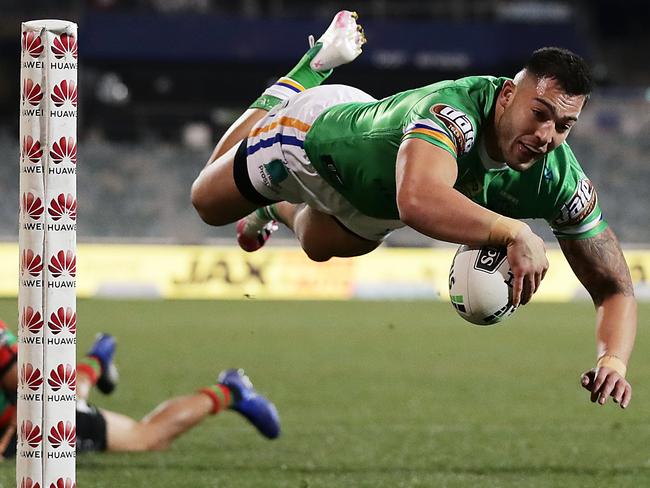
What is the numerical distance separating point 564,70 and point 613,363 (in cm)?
115

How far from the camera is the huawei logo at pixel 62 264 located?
12.8 ft

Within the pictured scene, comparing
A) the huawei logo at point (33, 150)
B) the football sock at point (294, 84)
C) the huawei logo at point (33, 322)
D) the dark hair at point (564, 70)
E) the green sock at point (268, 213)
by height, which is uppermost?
the football sock at point (294, 84)

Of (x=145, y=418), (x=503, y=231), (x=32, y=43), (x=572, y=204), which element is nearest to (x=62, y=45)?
(x=32, y=43)

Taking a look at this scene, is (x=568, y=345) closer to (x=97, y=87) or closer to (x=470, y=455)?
(x=470, y=455)

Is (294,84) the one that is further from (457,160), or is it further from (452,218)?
(452,218)

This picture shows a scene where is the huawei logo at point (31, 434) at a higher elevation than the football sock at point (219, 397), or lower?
lower

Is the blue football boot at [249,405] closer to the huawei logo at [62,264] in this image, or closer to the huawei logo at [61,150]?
the huawei logo at [62,264]

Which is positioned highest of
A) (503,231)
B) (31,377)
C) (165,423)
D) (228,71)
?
(228,71)

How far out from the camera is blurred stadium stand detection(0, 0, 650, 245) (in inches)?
1059

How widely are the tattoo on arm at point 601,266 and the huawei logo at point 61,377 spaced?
233 centimetres

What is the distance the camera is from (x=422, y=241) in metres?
26.2

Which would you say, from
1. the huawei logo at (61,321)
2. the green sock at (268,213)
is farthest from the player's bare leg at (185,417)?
the huawei logo at (61,321)

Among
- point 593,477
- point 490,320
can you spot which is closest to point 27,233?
point 490,320

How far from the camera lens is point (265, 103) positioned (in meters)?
6.39
